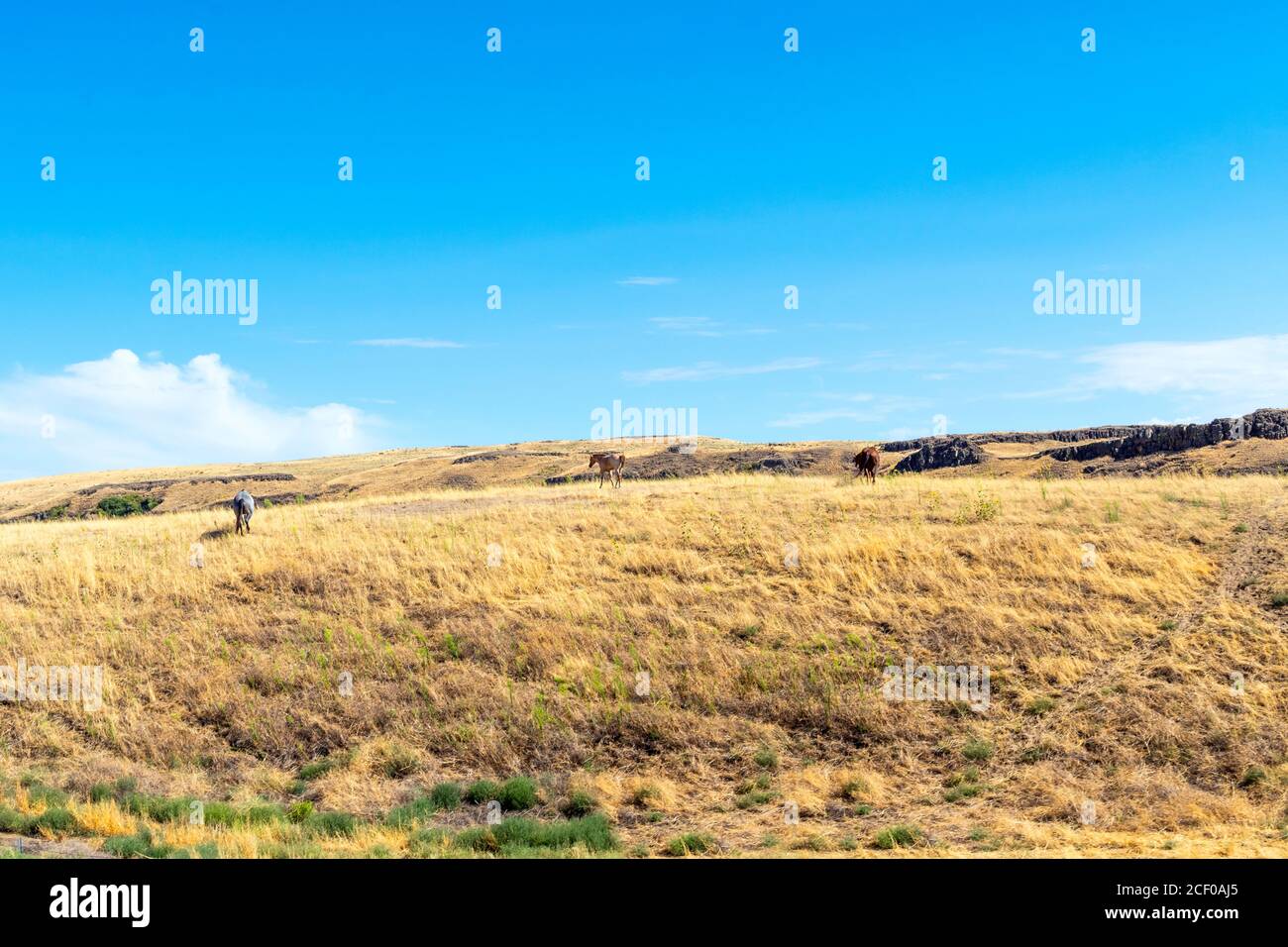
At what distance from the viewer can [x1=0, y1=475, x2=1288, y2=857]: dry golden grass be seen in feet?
38.0

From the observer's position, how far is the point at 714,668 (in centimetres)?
1512

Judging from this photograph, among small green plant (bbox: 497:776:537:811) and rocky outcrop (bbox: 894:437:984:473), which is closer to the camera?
small green plant (bbox: 497:776:537:811)

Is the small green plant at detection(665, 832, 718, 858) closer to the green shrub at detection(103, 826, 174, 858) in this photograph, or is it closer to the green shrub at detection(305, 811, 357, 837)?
the green shrub at detection(305, 811, 357, 837)

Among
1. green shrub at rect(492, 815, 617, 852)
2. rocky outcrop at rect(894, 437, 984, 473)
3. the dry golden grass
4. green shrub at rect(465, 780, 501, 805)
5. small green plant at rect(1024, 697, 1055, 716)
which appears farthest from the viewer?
rocky outcrop at rect(894, 437, 984, 473)

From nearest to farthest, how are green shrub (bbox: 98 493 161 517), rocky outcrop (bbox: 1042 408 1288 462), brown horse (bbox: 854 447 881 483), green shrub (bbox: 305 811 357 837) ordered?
green shrub (bbox: 305 811 357 837) → brown horse (bbox: 854 447 881 483) → rocky outcrop (bbox: 1042 408 1288 462) → green shrub (bbox: 98 493 161 517)

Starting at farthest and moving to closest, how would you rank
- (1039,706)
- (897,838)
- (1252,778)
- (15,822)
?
(1039,706)
(1252,778)
(15,822)
(897,838)

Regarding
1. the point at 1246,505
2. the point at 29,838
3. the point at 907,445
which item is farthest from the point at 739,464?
the point at 29,838

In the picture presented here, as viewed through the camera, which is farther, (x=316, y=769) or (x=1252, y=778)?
(x=316, y=769)

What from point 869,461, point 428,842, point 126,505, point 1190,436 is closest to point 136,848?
point 428,842

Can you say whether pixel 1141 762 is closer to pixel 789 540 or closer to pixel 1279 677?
pixel 1279 677

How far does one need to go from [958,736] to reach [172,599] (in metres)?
16.2

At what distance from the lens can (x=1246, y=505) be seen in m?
22.1

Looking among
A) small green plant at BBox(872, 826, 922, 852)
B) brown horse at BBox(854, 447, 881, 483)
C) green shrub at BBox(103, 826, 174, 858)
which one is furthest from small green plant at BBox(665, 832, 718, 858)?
brown horse at BBox(854, 447, 881, 483)

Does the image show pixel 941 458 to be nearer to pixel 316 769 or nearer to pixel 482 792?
pixel 482 792
